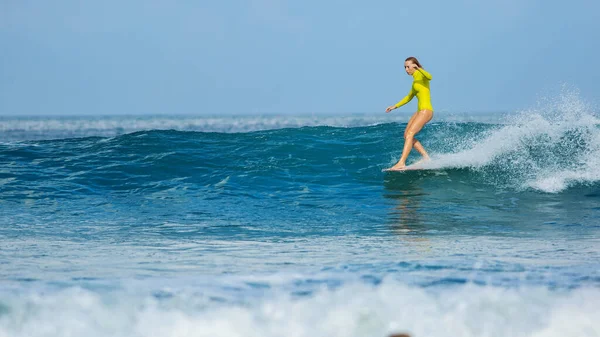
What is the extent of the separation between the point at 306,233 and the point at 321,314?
3594 millimetres

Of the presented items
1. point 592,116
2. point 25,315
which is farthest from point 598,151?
point 25,315

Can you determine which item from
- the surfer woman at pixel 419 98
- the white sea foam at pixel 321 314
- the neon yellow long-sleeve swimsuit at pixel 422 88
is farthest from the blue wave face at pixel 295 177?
the white sea foam at pixel 321 314

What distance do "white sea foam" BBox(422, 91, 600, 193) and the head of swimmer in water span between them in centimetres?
169

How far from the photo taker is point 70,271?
18.6 ft

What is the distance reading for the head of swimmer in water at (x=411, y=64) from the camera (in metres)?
11.6

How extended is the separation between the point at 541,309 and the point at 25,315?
3.12 meters

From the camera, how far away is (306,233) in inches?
311

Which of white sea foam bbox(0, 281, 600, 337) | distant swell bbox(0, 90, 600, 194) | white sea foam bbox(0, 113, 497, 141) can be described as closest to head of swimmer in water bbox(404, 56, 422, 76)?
distant swell bbox(0, 90, 600, 194)

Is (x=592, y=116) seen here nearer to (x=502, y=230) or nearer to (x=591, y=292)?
(x=502, y=230)

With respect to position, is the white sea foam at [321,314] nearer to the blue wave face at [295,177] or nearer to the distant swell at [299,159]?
the blue wave face at [295,177]

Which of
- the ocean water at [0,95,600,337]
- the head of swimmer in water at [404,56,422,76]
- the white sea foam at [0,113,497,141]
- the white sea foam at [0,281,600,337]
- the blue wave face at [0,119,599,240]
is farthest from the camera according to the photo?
the white sea foam at [0,113,497,141]

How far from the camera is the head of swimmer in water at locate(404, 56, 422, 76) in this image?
11.6 meters

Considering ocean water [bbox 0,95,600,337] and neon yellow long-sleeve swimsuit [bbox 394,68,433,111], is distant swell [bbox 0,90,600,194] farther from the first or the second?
neon yellow long-sleeve swimsuit [bbox 394,68,433,111]

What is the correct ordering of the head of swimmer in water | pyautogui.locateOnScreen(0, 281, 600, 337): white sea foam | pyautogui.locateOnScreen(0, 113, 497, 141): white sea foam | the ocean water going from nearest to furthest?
pyautogui.locateOnScreen(0, 281, 600, 337): white sea foam
the ocean water
the head of swimmer in water
pyautogui.locateOnScreen(0, 113, 497, 141): white sea foam
